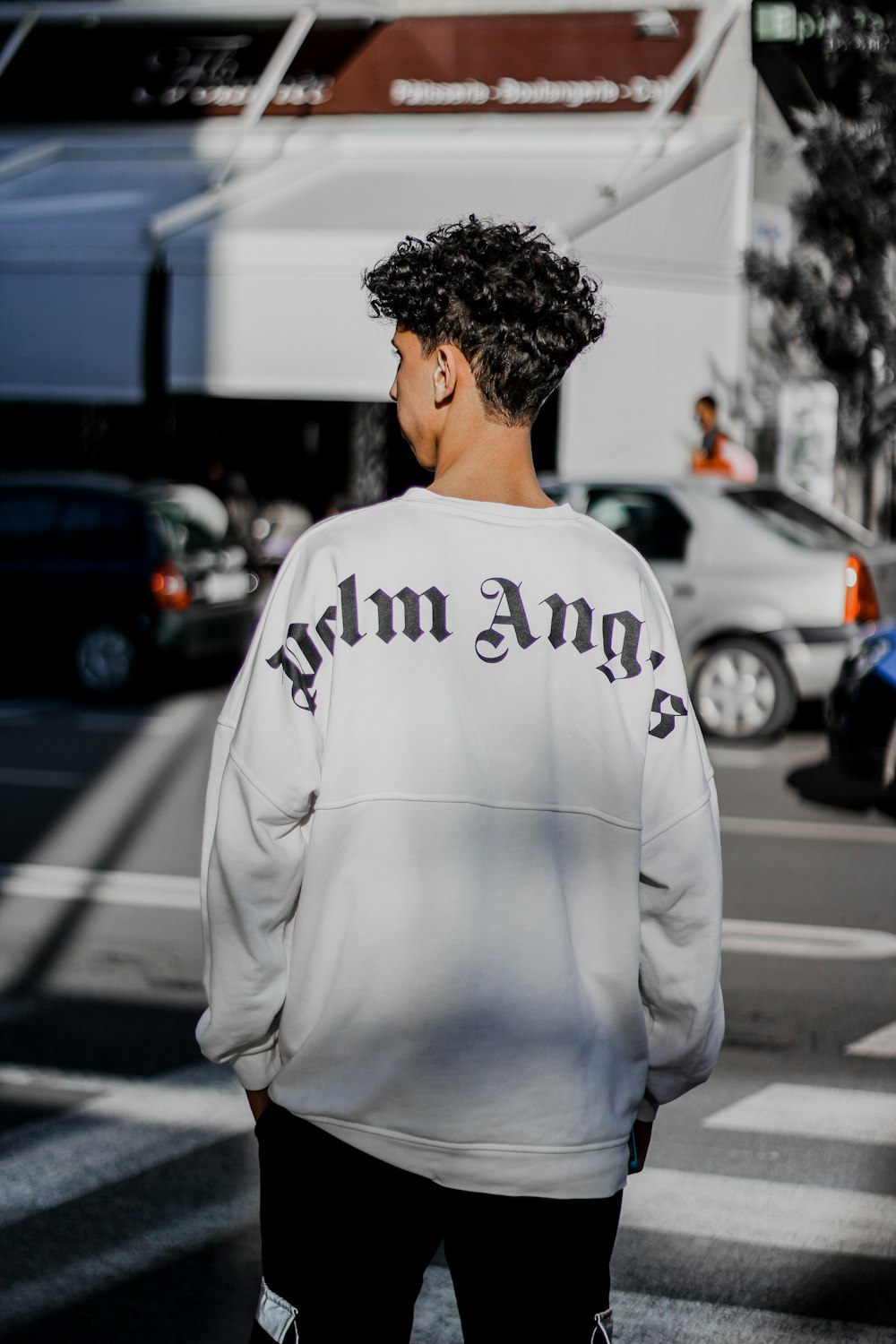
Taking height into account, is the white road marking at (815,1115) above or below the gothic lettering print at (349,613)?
below

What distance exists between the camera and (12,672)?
1455 centimetres

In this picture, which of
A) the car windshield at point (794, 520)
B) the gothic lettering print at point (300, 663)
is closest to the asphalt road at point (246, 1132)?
the gothic lettering print at point (300, 663)

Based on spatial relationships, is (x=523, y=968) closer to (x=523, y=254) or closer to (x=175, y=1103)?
(x=523, y=254)

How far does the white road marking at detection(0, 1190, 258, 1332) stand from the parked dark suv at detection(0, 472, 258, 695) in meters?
9.15

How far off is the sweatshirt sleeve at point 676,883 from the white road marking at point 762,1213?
2.05 meters

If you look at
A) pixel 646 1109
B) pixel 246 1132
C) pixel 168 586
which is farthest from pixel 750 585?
pixel 646 1109

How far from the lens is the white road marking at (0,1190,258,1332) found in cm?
368

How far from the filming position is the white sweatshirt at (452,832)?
203 cm

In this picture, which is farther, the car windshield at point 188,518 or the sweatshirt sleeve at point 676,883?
the car windshield at point 188,518

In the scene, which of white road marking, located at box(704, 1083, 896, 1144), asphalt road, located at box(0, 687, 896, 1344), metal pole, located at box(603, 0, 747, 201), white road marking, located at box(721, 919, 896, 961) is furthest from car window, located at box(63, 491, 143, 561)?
white road marking, located at box(704, 1083, 896, 1144)

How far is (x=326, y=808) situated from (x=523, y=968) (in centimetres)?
28

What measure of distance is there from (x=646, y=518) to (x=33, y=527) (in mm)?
4534

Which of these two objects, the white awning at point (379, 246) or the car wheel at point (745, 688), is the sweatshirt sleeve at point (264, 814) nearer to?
the car wheel at point (745, 688)

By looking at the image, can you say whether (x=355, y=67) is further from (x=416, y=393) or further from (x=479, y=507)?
(x=479, y=507)
